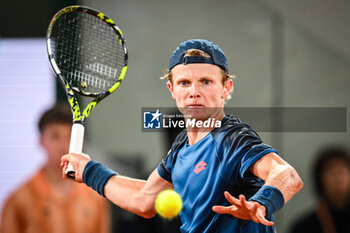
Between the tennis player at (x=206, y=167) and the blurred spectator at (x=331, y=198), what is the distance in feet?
4.05

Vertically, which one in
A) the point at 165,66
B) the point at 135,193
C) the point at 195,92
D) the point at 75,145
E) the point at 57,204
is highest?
the point at 165,66

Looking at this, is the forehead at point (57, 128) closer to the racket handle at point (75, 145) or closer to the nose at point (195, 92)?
the racket handle at point (75, 145)

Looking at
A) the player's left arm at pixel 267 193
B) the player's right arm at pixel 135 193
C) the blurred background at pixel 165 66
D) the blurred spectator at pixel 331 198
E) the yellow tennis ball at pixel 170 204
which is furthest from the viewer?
the blurred background at pixel 165 66

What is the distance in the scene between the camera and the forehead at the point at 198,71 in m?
1.25

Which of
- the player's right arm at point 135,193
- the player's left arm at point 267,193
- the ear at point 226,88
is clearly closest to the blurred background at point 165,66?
the player's right arm at point 135,193

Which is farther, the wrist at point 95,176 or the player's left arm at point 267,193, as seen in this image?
the wrist at point 95,176

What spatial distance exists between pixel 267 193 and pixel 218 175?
0.59ft

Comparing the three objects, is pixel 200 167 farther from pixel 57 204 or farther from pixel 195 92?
pixel 57 204

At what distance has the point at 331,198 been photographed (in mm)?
2428

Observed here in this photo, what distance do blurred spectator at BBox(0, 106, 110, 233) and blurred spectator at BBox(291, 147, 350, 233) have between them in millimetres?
951

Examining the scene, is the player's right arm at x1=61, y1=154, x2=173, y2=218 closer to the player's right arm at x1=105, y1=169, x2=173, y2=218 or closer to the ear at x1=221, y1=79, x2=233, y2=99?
the player's right arm at x1=105, y1=169, x2=173, y2=218

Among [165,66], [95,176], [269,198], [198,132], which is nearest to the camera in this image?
[269,198]

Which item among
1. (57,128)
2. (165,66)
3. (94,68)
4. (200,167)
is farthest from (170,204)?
(165,66)

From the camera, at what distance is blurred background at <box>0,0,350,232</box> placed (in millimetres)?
2656
